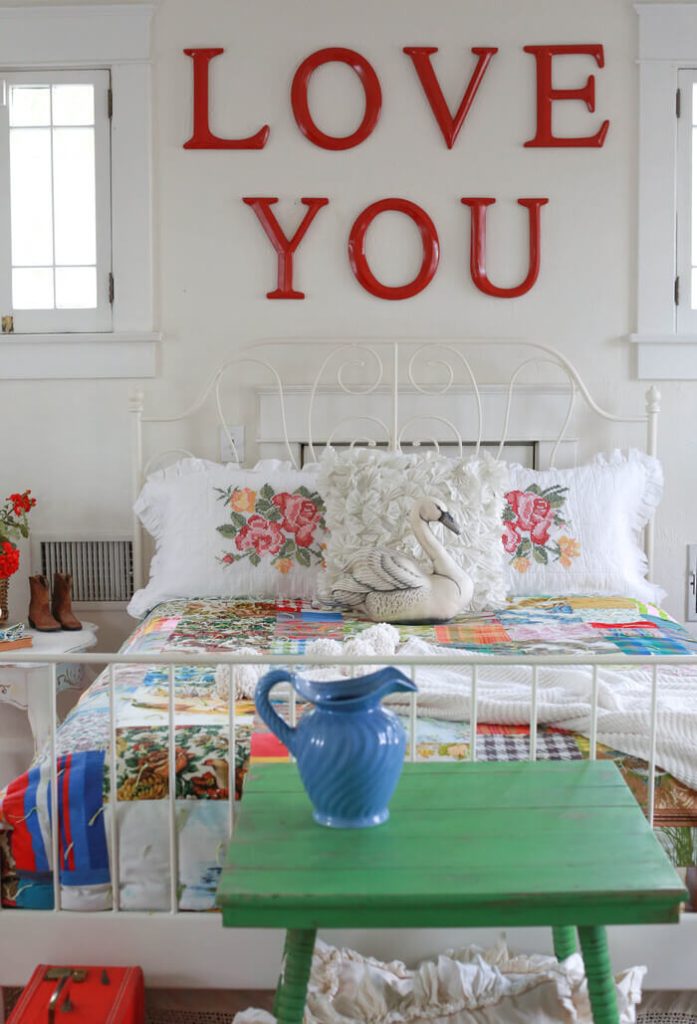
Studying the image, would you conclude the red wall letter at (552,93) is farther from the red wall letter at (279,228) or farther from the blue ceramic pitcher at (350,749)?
the blue ceramic pitcher at (350,749)

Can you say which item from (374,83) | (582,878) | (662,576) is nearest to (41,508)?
(374,83)

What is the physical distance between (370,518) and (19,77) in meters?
1.72

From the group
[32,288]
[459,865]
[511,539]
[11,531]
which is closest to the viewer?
[459,865]

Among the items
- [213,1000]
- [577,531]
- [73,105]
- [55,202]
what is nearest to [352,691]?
[213,1000]

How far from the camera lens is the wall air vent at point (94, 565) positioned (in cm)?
323

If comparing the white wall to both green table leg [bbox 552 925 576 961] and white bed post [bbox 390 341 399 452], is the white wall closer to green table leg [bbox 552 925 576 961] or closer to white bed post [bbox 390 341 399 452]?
white bed post [bbox 390 341 399 452]

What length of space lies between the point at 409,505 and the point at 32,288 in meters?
1.40

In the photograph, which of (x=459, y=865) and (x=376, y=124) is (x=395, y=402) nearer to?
(x=376, y=124)

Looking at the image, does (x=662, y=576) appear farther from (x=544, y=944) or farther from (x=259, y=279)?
(x=544, y=944)

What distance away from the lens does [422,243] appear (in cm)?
318

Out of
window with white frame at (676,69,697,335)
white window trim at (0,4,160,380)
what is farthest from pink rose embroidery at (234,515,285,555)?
window with white frame at (676,69,697,335)

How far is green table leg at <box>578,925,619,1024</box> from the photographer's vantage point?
4.24 feet

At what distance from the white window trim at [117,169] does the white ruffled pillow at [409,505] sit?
84 centimetres

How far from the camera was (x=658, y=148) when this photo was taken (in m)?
3.14
